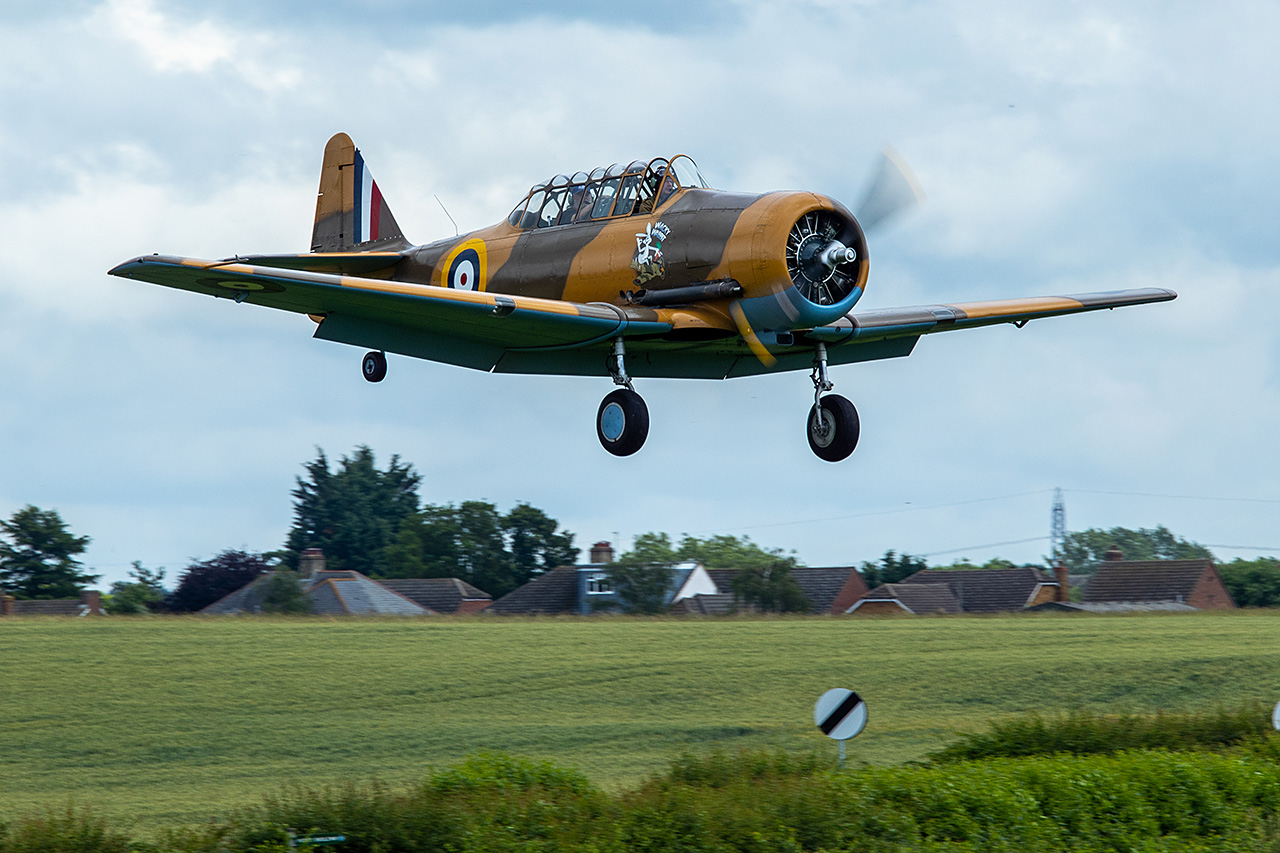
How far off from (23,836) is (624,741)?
20.3 metres

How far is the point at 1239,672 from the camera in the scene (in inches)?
1797

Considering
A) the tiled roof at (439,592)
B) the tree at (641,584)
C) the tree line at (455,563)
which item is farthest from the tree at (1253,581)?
the tiled roof at (439,592)

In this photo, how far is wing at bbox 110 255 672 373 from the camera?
15500mm

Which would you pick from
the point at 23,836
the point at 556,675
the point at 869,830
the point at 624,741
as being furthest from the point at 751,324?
the point at 556,675

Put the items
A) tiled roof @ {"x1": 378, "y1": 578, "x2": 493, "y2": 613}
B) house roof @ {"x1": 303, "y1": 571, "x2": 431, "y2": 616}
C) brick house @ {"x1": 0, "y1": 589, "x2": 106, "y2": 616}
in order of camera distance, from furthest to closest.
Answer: tiled roof @ {"x1": 378, "y1": 578, "x2": 493, "y2": 613} → brick house @ {"x1": 0, "y1": 589, "x2": 106, "y2": 616} → house roof @ {"x1": 303, "y1": 571, "x2": 431, "y2": 616}

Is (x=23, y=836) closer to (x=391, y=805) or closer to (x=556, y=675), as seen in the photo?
(x=391, y=805)

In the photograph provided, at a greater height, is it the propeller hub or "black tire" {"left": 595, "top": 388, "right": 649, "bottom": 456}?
the propeller hub

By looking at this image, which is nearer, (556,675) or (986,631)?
(556,675)

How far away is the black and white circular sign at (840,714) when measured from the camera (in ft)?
74.6

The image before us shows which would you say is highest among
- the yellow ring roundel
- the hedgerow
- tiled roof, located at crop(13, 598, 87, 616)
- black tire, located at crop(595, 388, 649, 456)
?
the yellow ring roundel

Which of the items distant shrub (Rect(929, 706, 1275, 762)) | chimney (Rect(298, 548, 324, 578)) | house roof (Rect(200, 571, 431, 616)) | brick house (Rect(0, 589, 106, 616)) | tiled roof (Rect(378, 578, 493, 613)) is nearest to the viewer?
distant shrub (Rect(929, 706, 1275, 762))

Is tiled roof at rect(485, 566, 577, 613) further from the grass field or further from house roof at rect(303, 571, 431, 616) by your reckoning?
the grass field

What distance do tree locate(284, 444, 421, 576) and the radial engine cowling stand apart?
7830 cm

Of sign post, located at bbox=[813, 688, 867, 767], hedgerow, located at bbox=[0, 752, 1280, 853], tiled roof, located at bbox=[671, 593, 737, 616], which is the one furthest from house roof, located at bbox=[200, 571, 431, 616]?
hedgerow, located at bbox=[0, 752, 1280, 853]
